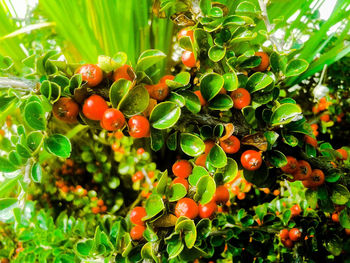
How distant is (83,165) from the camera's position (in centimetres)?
152

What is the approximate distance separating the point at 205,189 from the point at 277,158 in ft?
0.52

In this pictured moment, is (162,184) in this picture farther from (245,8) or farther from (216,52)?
(245,8)

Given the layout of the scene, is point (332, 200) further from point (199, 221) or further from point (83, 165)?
point (83, 165)

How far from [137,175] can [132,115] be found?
87 centimetres

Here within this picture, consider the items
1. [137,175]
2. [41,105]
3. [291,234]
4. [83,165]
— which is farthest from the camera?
[83,165]

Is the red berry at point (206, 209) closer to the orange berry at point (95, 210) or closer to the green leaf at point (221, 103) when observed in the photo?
the green leaf at point (221, 103)

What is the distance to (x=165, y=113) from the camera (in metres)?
0.45

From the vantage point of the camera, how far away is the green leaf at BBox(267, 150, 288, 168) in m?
0.51

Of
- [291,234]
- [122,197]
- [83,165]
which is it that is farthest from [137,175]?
[291,234]

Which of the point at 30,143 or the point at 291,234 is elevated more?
the point at 30,143

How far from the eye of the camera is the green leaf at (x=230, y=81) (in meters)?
0.49

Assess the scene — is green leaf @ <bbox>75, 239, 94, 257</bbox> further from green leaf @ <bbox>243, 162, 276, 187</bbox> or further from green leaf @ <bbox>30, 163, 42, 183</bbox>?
green leaf @ <bbox>243, 162, 276, 187</bbox>

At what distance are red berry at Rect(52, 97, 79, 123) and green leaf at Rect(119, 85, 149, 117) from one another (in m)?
0.07

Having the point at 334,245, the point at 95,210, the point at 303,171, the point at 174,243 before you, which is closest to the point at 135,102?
the point at 174,243
